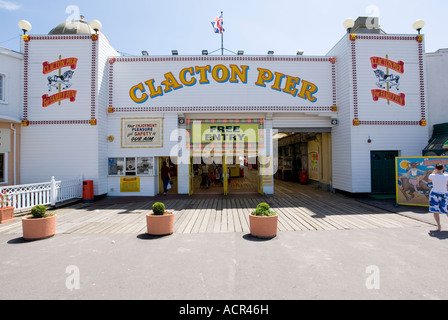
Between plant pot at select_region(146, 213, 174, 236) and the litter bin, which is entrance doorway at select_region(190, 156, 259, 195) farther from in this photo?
plant pot at select_region(146, 213, 174, 236)

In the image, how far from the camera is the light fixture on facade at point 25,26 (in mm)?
11688

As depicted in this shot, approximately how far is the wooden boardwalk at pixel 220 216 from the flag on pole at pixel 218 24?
10.7m

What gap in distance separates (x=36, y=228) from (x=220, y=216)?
5314 millimetres

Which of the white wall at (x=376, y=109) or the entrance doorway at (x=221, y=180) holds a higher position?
the white wall at (x=376, y=109)

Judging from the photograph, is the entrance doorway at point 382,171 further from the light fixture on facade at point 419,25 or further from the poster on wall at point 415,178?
the light fixture on facade at point 419,25

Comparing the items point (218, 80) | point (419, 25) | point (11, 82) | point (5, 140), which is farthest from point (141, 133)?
point (419, 25)

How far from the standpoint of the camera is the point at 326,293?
341 centimetres

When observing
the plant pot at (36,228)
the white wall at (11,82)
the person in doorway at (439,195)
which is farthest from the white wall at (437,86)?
the white wall at (11,82)

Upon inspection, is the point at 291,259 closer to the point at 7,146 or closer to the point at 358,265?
the point at 358,265

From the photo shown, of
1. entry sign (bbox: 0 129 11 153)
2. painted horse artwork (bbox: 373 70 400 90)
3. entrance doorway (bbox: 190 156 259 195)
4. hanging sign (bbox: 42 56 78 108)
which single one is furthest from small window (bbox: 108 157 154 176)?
painted horse artwork (bbox: 373 70 400 90)

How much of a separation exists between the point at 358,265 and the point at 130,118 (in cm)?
1227

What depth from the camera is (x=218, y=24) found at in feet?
48.3

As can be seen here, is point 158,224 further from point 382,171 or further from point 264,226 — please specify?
point 382,171
